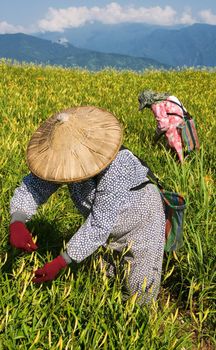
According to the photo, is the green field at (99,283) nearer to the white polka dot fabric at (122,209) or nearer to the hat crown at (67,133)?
the white polka dot fabric at (122,209)

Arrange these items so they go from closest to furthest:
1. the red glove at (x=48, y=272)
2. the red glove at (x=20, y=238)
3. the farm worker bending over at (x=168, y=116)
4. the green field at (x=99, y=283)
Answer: the green field at (x=99, y=283), the red glove at (x=48, y=272), the red glove at (x=20, y=238), the farm worker bending over at (x=168, y=116)

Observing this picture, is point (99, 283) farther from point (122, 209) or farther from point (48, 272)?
point (122, 209)

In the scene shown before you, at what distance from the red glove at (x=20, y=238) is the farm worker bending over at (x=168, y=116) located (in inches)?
123

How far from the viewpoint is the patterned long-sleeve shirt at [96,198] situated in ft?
6.99

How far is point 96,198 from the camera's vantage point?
7.30 ft

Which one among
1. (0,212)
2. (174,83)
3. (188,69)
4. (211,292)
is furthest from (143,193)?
(188,69)

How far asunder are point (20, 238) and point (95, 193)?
1.51 feet

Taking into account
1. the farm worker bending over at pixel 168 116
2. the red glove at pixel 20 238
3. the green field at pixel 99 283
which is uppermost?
the farm worker bending over at pixel 168 116

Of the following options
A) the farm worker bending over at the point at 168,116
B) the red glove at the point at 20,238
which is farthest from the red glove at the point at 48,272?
the farm worker bending over at the point at 168,116

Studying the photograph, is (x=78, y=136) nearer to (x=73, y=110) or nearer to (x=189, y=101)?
(x=73, y=110)

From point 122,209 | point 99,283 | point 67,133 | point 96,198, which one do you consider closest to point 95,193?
point 96,198

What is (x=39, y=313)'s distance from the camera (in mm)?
2035

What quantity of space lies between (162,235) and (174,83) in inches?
319

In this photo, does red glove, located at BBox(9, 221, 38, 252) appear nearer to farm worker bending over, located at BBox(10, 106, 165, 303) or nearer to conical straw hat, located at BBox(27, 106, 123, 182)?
farm worker bending over, located at BBox(10, 106, 165, 303)
